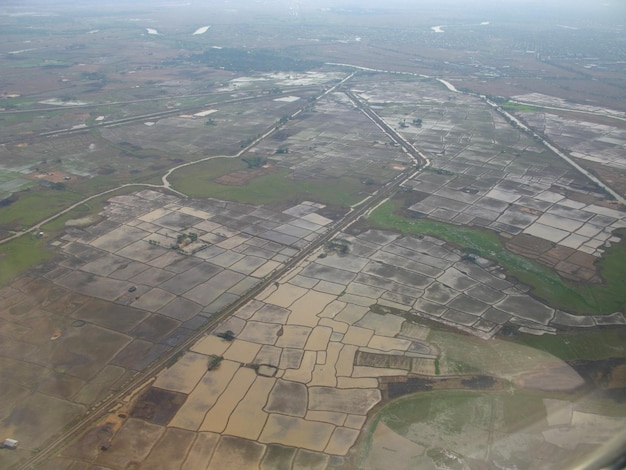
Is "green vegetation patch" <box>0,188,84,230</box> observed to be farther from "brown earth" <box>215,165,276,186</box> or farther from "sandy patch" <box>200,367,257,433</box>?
"sandy patch" <box>200,367,257,433</box>

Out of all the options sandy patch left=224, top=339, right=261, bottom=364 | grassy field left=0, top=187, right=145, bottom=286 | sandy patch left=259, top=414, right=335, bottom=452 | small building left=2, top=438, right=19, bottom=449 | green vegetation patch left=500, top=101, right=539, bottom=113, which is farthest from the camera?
green vegetation patch left=500, top=101, right=539, bottom=113

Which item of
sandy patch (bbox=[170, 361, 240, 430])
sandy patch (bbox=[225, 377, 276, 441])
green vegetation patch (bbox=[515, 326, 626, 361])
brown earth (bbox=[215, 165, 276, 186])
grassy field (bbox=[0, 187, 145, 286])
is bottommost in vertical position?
brown earth (bbox=[215, 165, 276, 186])

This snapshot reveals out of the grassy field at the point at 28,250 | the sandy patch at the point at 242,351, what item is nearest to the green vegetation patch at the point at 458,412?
the sandy patch at the point at 242,351

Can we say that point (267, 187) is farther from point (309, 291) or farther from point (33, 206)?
point (33, 206)

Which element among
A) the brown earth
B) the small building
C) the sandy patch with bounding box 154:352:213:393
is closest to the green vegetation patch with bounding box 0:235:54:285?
the small building

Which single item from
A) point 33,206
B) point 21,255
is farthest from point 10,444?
point 33,206

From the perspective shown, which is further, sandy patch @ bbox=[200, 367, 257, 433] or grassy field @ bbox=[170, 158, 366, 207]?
grassy field @ bbox=[170, 158, 366, 207]

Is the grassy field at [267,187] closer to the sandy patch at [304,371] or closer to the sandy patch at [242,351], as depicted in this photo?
the sandy patch at [242,351]
